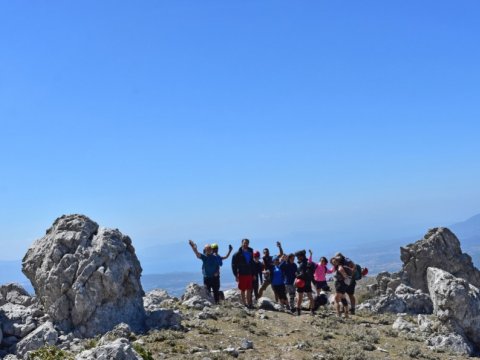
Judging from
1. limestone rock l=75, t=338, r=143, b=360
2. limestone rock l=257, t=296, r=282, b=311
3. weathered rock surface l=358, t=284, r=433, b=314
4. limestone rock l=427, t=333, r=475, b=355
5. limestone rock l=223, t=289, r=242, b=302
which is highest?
limestone rock l=75, t=338, r=143, b=360

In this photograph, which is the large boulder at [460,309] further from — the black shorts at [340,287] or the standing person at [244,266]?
the standing person at [244,266]

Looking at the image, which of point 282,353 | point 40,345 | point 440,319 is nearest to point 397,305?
point 440,319

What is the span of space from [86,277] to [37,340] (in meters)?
2.58

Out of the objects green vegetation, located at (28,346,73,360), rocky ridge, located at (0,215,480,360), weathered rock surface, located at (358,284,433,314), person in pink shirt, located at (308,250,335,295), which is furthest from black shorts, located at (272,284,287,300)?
green vegetation, located at (28,346,73,360)

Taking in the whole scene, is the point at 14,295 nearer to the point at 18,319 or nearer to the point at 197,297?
the point at 18,319

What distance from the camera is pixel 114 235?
20.2 meters

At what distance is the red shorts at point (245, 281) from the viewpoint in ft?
77.8

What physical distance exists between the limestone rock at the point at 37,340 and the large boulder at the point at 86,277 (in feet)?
2.11

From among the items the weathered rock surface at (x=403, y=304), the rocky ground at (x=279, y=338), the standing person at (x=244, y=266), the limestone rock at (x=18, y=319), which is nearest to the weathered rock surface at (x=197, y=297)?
A: the rocky ground at (x=279, y=338)

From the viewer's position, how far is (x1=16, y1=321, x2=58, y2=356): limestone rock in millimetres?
16984

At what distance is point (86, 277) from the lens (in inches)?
734

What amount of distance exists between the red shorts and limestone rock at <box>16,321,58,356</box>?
8753 mm

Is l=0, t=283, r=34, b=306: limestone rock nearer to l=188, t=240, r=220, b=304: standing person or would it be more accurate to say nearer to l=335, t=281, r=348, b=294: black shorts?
l=188, t=240, r=220, b=304: standing person

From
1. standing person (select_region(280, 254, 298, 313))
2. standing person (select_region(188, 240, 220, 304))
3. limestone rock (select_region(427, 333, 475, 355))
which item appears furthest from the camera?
standing person (select_region(280, 254, 298, 313))
